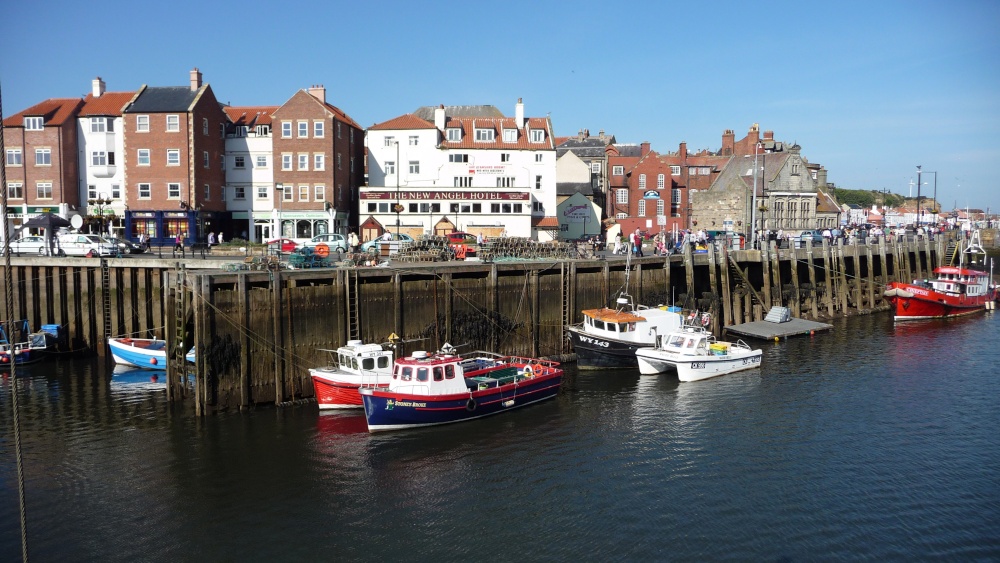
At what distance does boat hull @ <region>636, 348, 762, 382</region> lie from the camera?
111ft

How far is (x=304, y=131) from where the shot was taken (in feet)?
199

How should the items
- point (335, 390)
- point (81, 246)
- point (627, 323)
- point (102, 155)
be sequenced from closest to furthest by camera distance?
point (335, 390)
point (627, 323)
point (81, 246)
point (102, 155)

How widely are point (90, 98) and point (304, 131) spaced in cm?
1849

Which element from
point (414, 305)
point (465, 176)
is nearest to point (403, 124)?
point (465, 176)

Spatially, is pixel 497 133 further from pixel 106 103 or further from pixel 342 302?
pixel 342 302

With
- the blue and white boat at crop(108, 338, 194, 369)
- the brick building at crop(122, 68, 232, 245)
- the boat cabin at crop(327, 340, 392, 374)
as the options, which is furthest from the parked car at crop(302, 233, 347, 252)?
the boat cabin at crop(327, 340, 392, 374)

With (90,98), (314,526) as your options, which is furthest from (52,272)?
(90,98)

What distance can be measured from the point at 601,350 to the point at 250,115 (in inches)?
1719

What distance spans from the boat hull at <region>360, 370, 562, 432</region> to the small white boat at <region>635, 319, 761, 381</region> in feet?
24.9

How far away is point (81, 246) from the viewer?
41.0 m

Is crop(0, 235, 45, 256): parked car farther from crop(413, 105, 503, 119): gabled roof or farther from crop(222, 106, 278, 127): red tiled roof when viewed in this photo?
crop(413, 105, 503, 119): gabled roof

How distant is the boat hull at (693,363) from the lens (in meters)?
34.0

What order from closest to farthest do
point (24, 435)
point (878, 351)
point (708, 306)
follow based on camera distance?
point (24, 435), point (878, 351), point (708, 306)

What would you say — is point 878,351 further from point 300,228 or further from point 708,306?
point 300,228
